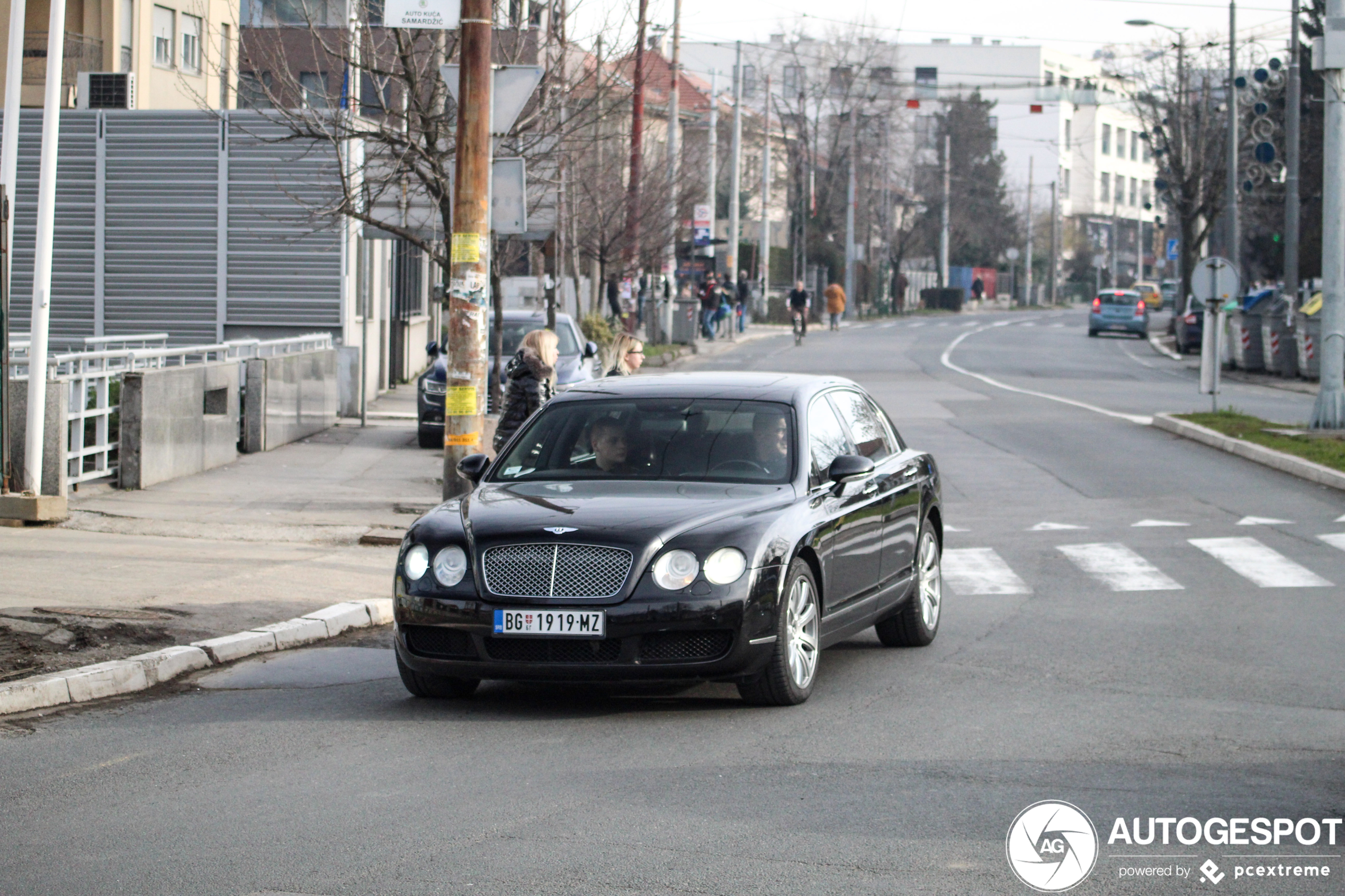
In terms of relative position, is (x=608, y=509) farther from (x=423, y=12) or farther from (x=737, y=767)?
(x=423, y=12)

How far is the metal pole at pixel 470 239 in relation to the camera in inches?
467

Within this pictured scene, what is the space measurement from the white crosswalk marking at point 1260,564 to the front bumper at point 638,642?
19.4 ft

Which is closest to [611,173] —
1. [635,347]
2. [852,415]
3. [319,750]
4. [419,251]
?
[419,251]

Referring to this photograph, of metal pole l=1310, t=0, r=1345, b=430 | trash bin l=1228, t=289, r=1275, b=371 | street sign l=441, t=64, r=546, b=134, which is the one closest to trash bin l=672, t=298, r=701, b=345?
trash bin l=1228, t=289, r=1275, b=371

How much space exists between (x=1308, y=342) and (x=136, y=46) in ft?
90.8

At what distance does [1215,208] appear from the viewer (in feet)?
182

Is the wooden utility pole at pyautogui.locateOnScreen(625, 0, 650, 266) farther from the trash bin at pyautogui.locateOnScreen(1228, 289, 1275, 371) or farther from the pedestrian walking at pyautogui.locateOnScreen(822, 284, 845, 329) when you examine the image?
the pedestrian walking at pyautogui.locateOnScreen(822, 284, 845, 329)

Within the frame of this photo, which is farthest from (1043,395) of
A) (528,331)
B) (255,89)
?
(255,89)

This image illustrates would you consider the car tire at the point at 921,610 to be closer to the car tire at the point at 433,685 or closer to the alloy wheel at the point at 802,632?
the alloy wheel at the point at 802,632

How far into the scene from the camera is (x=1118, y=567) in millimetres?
12695

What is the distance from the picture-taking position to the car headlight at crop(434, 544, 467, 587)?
7250 millimetres

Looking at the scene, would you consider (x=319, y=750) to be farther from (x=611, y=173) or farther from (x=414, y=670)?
(x=611, y=173)

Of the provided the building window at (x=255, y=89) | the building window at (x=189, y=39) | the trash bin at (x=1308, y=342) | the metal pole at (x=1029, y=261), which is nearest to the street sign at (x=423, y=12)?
the building window at (x=255, y=89)

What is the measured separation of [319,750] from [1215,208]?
53196mm
